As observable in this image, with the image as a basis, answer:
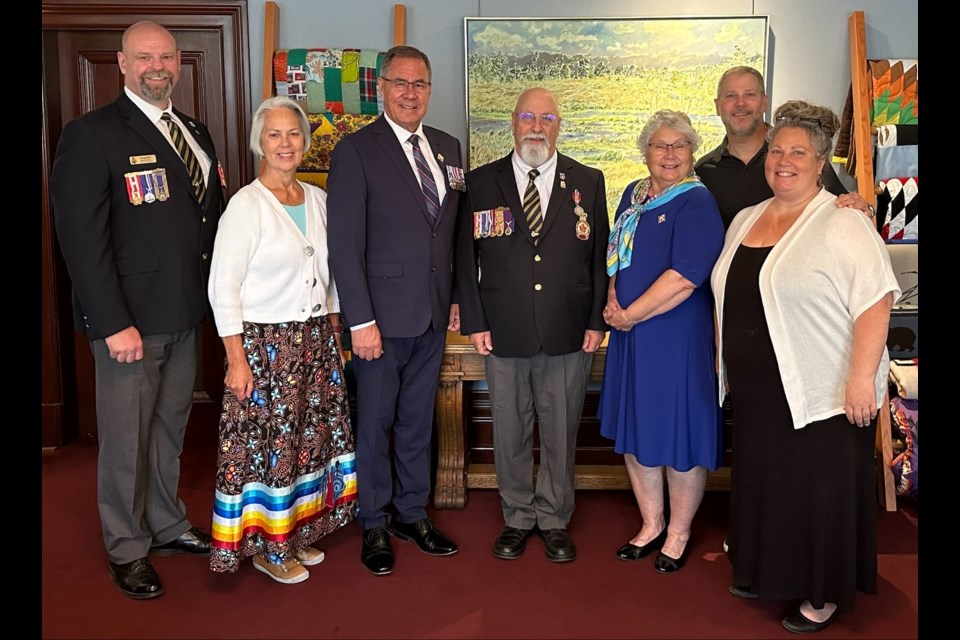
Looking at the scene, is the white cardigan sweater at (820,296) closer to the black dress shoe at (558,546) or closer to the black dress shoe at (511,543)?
the black dress shoe at (558,546)

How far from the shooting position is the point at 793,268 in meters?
2.44

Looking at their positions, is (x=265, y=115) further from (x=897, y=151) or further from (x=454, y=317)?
(x=897, y=151)

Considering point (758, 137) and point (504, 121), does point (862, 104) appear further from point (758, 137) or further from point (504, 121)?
A: point (504, 121)

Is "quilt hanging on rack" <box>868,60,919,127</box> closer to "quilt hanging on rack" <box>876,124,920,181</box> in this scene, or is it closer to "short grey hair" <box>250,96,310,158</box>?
"quilt hanging on rack" <box>876,124,920,181</box>

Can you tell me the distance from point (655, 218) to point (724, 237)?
9.8 inches

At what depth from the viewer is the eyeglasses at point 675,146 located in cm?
282

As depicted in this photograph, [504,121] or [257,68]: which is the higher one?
[257,68]

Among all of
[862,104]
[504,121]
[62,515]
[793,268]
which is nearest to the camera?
[793,268]

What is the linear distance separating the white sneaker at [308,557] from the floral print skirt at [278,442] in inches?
1.8

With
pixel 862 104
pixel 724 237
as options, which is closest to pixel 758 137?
pixel 724 237

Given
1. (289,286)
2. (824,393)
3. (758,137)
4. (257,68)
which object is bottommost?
(824,393)

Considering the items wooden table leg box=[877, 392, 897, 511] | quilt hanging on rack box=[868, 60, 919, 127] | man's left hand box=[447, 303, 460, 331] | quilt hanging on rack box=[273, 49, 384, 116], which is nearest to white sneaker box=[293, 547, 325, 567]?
man's left hand box=[447, 303, 460, 331]

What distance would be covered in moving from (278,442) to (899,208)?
3030mm

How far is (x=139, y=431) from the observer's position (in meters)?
2.86
